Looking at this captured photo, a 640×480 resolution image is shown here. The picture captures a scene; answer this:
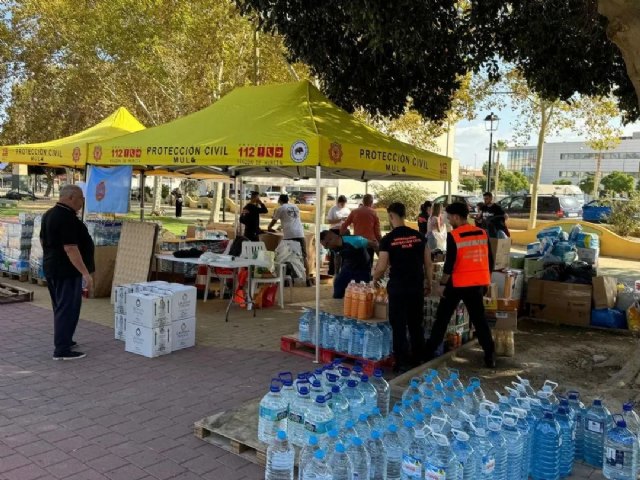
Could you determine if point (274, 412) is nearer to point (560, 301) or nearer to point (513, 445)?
point (513, 445)

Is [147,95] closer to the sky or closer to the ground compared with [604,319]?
closer to the sky

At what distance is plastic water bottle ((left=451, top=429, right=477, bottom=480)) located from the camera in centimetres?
302

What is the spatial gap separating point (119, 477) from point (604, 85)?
9.47 m

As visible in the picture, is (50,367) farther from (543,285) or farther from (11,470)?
(543,285)

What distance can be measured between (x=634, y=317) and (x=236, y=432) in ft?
22.1

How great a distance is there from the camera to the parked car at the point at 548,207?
83.4 ft

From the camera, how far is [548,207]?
25656mm

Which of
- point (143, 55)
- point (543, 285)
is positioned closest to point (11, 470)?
point (543, 285)

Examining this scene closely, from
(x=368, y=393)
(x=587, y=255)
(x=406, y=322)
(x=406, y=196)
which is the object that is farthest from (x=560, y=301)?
(x=406, y=196)

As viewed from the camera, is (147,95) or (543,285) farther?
(147,95)

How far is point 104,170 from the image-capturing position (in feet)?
29.1

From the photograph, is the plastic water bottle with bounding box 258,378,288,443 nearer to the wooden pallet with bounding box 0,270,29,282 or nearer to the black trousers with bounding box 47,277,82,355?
the black trousers with bounding box 47,277,82,355

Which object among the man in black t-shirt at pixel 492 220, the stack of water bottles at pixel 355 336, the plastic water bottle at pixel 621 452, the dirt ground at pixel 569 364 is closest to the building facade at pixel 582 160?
the man in black t-shirt at pixel 492 220

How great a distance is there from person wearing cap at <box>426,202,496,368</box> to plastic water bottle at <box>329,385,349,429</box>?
8.43ft
